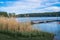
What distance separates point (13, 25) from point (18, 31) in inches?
20.8

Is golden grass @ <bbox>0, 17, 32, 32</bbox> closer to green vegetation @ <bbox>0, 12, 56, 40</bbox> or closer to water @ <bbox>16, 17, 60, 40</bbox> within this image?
green vegetation @ <bbox>0, 12, 56, 40</bbox>

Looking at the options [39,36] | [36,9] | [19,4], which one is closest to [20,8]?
[19,4]

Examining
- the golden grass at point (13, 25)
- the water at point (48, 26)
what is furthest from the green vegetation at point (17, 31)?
the water at point (48, 26)

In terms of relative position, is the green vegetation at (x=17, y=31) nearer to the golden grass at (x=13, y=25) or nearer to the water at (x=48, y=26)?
the golden grass at (x=13, y=25)

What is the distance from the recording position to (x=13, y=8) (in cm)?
739

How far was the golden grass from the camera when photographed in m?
7.74

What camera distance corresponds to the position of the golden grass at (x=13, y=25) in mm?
7743

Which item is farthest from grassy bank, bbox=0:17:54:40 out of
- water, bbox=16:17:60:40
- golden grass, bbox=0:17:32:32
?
→ water, bbox=16:17:60:40

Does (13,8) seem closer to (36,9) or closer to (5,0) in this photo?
(5,0)

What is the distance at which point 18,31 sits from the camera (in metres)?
7.48

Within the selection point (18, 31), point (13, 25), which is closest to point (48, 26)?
point (18, 31)

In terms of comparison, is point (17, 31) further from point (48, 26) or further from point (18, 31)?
point (48, 26)

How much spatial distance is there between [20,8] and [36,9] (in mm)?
646

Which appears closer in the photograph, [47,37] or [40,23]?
[47,37]
